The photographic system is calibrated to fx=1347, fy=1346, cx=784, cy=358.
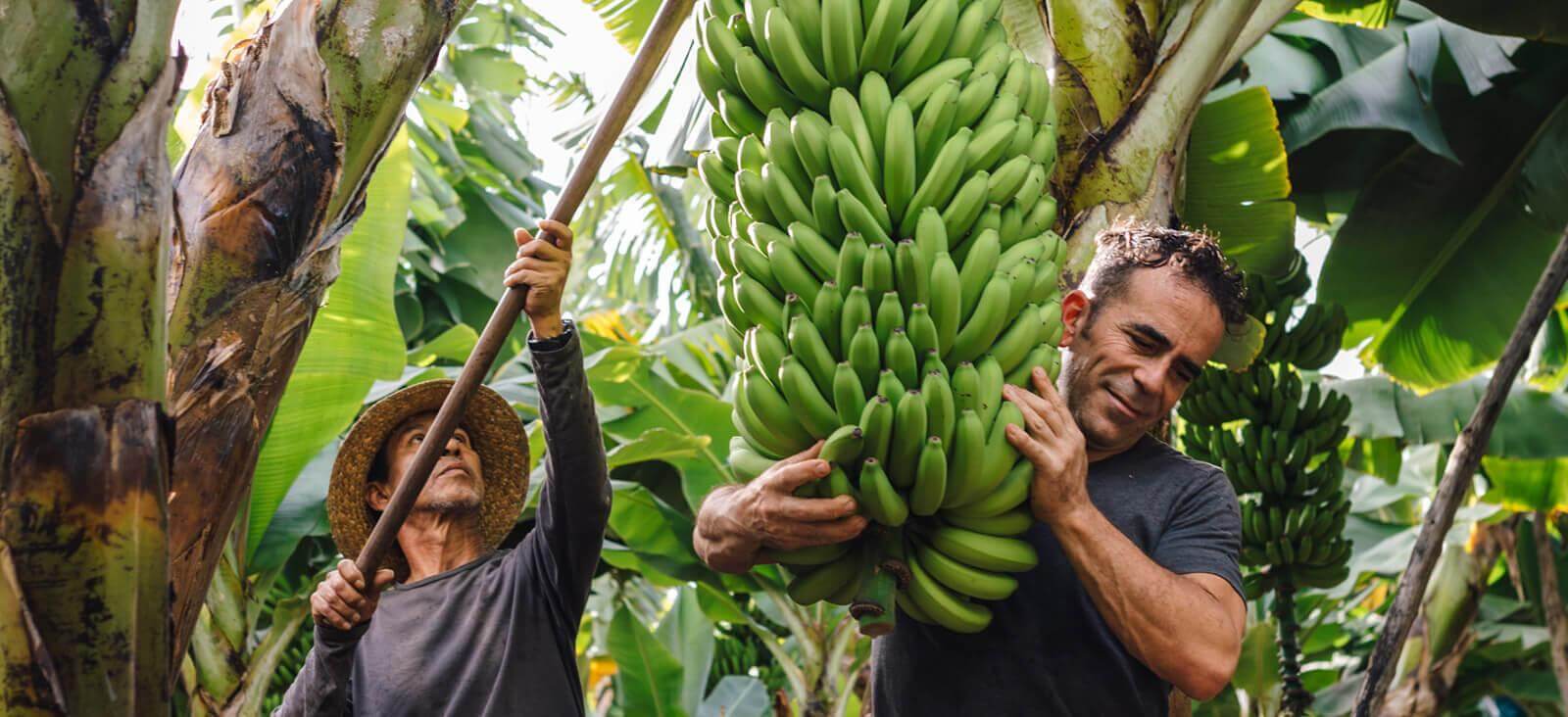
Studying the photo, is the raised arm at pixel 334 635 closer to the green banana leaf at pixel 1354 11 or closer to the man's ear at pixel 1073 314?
the man's ear at pixel 1073 314

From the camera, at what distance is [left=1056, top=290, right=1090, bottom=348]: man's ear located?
1.73m

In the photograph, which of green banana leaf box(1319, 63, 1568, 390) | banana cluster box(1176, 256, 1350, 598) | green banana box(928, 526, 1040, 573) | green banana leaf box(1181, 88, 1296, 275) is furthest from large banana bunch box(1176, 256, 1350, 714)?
green banana box(928, 526, 1040, 573)

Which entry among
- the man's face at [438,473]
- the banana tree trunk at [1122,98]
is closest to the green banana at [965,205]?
the banana tree trunk at [1122,98]

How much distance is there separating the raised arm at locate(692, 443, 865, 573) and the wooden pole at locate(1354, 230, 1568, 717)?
2.07 meters

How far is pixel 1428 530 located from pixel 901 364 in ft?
7.46

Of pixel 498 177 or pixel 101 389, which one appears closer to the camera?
pixel 101 389

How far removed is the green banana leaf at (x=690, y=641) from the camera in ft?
16.0

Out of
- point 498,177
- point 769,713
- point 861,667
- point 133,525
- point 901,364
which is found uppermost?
point 133,525

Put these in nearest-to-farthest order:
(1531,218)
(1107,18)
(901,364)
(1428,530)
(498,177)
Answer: (901,364), (1107,18), (1428,530), (1531,218), (498,177)

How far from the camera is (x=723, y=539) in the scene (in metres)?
1.57

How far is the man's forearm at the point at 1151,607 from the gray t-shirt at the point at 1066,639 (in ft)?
0.26

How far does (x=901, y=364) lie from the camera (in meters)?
1.39

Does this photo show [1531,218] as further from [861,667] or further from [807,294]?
[807,294]

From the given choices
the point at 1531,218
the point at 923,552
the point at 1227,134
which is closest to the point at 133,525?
the point at 923,552
